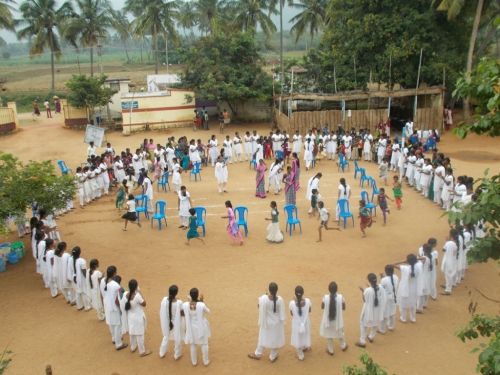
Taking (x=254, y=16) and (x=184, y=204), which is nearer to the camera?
(x=184, y=204)

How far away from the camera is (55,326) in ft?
31.1

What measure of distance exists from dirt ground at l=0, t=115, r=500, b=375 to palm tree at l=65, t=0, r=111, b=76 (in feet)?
85.6

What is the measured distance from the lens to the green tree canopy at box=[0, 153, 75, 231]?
11304mm

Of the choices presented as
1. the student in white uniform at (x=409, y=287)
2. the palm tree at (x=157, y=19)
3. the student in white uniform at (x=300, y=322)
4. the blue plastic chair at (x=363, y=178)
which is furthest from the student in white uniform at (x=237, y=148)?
the palm tree at (x=157, y=19)

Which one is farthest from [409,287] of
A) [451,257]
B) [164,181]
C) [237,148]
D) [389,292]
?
[237,148]

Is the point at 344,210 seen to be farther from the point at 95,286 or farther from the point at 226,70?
the point at 226,70

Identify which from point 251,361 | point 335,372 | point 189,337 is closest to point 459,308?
point 335,372

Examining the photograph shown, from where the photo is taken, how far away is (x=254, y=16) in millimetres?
38250

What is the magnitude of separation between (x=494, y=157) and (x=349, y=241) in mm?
11846

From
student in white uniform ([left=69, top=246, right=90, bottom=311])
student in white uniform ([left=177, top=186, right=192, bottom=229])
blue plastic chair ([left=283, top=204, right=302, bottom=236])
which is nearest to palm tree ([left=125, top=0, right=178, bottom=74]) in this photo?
student in white uniform ([left=177, top=186, right=192, bottom=229])

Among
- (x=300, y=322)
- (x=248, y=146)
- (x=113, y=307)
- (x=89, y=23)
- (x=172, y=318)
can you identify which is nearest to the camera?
(x=300, y=322)

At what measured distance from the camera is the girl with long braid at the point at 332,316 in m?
8.00

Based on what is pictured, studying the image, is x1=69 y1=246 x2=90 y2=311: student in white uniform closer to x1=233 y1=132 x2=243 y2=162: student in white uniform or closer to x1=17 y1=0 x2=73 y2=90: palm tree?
x1=233 y1=132 x2=243 y2=162: student in white uniform

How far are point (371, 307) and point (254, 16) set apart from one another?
33.3 metres
